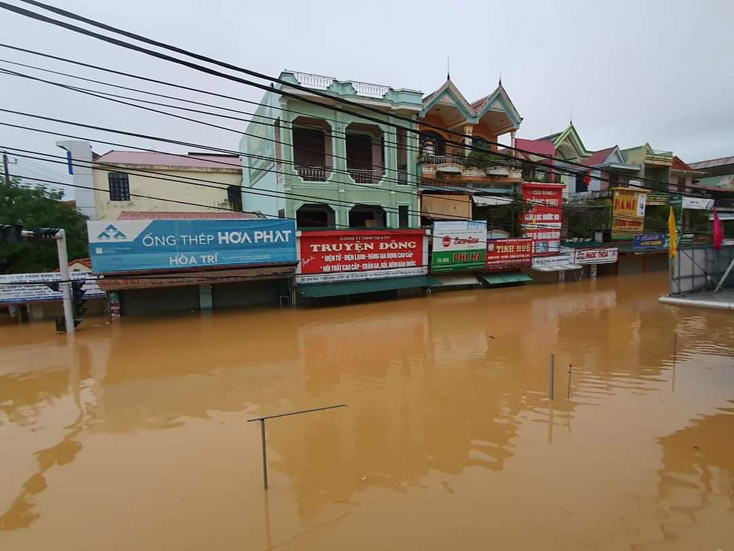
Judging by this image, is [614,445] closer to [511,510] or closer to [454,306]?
[511,510]

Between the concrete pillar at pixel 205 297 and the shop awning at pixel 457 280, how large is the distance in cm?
1128

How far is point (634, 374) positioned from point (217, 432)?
26.5 feet

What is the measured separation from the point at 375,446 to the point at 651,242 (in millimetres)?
30565

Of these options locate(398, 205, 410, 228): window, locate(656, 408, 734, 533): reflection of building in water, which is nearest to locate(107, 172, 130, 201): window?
locate(398, 205, 410, 228): window

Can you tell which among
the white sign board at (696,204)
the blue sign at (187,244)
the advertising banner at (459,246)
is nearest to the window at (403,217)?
the advertising banner at (459,246)

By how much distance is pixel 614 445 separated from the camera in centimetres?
513

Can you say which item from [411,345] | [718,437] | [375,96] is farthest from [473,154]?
[718,437]

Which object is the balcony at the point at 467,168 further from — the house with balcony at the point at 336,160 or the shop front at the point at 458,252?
the shop front at the point at 458,252

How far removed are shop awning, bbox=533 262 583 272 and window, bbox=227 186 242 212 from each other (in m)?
19.2

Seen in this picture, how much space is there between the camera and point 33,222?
15719 mm

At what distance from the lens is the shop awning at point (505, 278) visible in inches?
865

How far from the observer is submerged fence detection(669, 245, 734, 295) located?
15812 millimetres

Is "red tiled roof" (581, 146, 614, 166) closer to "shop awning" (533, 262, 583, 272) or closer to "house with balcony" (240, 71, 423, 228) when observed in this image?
"shop awning" (533, 262, 583, 272)

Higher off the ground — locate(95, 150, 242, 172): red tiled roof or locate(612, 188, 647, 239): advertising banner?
locate(95, 150, 242, 172): red tiled roof
